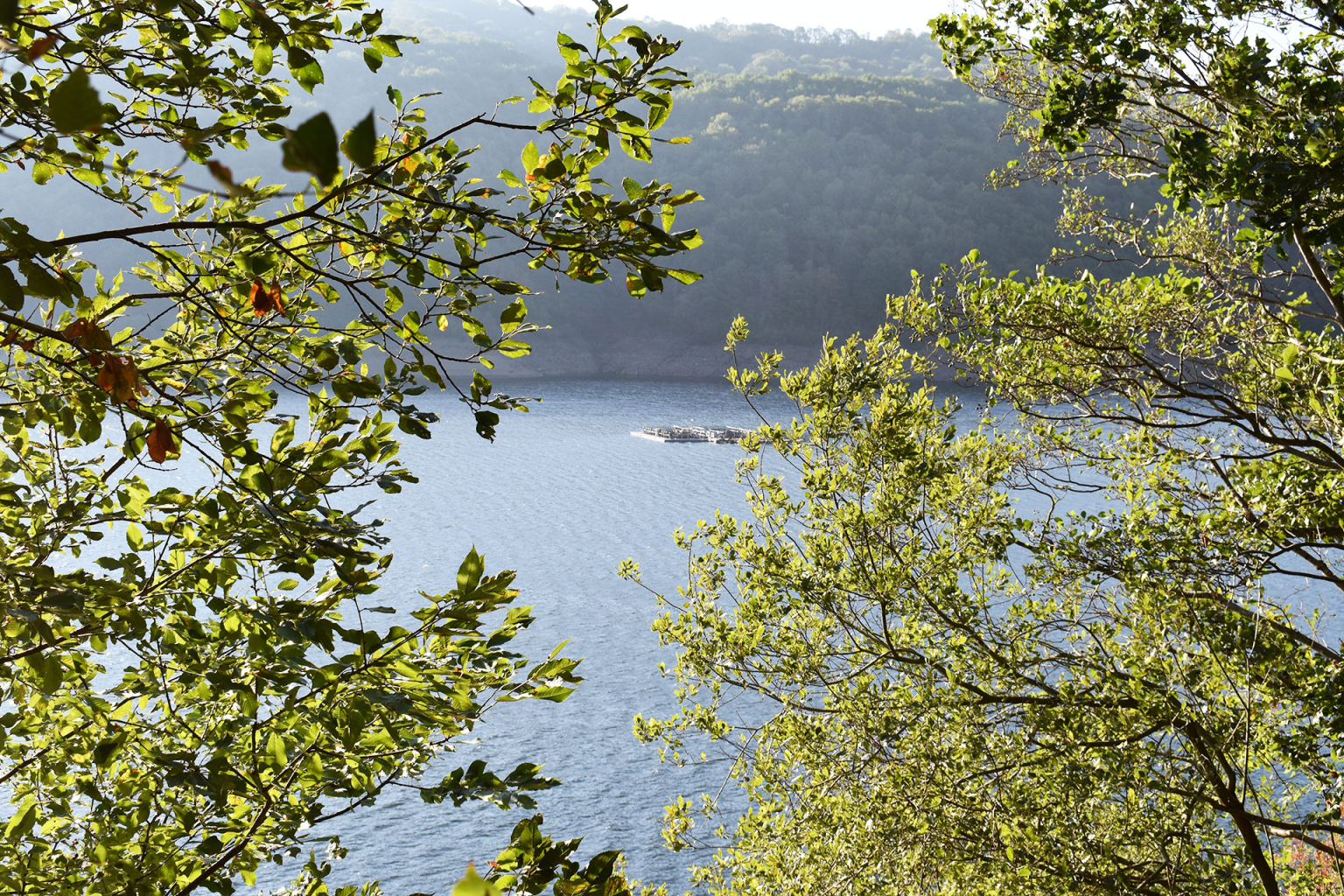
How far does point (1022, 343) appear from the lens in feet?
20.0

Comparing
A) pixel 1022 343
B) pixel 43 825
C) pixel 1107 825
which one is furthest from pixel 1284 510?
pixel 43 825

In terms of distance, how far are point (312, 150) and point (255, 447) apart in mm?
1556

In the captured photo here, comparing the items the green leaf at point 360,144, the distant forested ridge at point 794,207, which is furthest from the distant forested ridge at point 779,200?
the green leaf at point 360,144

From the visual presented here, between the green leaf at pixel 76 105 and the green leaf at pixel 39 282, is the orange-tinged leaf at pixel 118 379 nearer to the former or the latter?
the green leaf at pixel 39 282

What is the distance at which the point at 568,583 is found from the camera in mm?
24109

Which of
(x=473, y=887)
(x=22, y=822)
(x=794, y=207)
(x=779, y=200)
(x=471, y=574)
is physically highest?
(x=779, y=200)

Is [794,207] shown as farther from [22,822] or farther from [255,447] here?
[22,822]

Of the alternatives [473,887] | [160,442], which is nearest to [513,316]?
[160,442]

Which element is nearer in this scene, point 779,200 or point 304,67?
point 304,67

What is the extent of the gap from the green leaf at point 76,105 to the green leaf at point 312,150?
19 centimetres

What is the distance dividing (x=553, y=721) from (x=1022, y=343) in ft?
45.8

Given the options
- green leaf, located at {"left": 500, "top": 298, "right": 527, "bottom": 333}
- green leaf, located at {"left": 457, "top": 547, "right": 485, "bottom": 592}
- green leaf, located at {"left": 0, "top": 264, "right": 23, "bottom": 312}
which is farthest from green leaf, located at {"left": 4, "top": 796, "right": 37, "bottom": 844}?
green leaf, located at {"left": 500, "top": 298, "right": 527, "bottom": 333}

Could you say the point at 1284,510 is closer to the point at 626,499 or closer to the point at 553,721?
the point at 553,721

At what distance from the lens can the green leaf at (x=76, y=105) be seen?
625mm
